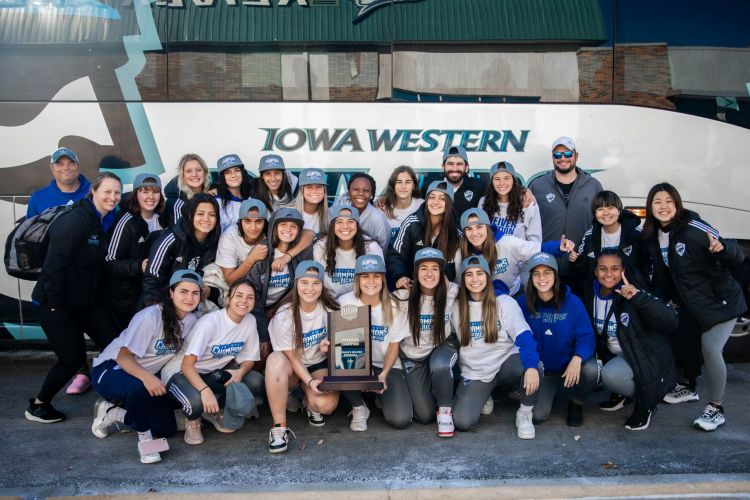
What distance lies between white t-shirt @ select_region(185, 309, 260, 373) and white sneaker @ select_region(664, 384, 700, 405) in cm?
322

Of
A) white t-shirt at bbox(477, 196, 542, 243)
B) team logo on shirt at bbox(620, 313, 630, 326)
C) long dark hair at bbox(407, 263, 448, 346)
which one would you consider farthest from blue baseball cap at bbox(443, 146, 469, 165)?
team logo on shirt at bbox(620, 313, 630, 326)

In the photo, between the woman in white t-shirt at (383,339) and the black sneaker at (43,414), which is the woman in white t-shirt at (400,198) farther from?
the black sneaker at (43,414)

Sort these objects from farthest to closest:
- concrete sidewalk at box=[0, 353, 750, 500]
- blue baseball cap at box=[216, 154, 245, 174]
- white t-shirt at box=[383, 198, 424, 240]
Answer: white t-shirt at box=[383, 198, 424, 240] < blue baseball cap at box=[216, 154, 245, 174] < concrete sidewalk at box=[0, 353, 750, 500]

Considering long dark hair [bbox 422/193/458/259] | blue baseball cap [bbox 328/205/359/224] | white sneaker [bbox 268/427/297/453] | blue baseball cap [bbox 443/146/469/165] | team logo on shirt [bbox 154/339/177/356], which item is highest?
blue baseball cap [bbox 443/146/469/165]

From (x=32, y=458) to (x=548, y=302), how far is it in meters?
3.61

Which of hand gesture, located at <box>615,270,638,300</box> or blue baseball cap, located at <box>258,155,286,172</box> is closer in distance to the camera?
hand gesture, located at <box>615,270,638,300</box>

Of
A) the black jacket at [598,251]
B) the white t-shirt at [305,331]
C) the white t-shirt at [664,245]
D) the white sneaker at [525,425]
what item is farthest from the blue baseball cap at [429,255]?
the white t-shirt at [664,245]

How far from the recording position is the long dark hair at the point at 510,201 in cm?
570

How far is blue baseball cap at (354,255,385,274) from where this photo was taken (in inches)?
192

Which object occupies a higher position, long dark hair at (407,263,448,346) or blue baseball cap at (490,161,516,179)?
blue baseball cap at (490,161,516,179)

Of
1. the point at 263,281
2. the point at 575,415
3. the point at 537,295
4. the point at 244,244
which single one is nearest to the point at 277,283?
the point at 263,281

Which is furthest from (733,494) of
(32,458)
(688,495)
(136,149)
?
(136,149)

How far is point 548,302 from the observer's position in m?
5.09

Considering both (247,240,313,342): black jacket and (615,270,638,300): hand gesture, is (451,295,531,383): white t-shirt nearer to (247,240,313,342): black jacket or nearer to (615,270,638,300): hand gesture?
(615,270,638,300): hand gesture
